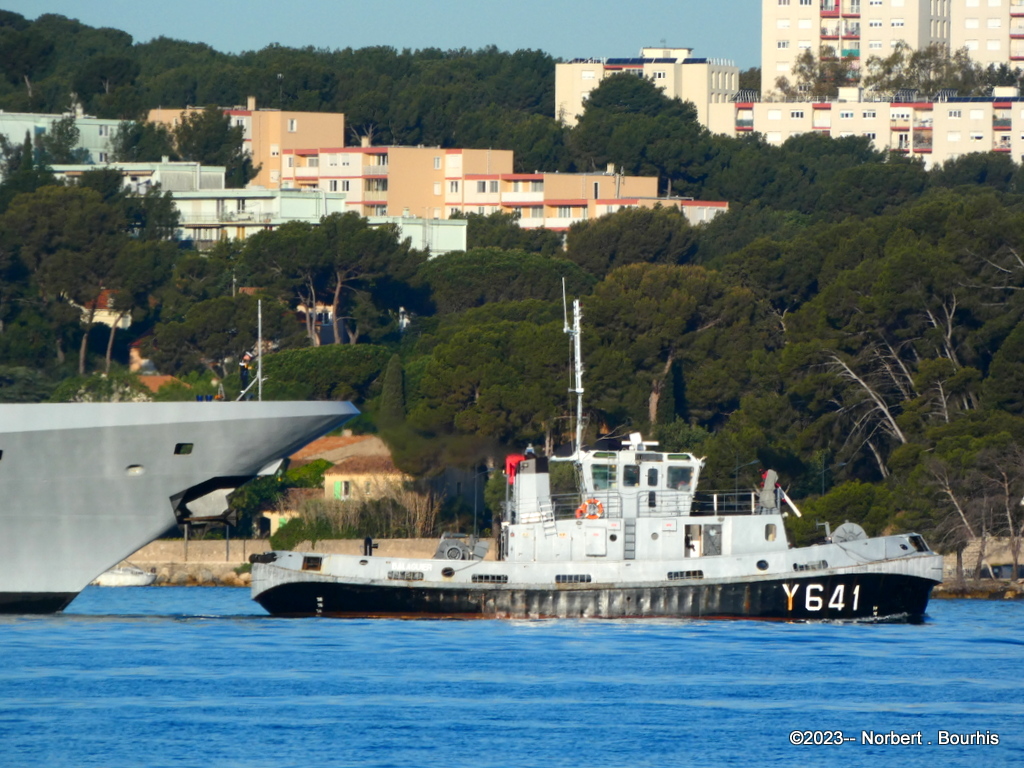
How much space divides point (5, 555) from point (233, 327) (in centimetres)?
4310

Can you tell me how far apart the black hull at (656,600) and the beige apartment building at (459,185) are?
3238 inches

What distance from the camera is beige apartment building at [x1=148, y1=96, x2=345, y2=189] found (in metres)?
133

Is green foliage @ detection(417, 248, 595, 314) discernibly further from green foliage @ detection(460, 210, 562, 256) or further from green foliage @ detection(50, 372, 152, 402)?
green foliage @ detection(50, 372, 152, 402)

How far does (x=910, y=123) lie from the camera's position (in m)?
149

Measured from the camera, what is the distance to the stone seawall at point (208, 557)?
59344mm

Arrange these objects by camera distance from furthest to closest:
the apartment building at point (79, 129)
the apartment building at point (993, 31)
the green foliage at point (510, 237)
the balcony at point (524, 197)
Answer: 1. the apartment building at point (993, 31)
2. the balcony at point (524, 197)
3. the apartment building at point (79, 129)
4. the green foliage at point (510, 237)

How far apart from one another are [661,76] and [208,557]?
104 meters

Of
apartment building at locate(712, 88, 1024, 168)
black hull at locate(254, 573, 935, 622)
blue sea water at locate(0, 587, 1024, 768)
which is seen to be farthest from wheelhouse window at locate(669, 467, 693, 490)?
apartment building at locate(712, 88, 1024, 168)

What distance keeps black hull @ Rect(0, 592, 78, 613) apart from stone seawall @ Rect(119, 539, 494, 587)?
21740 millimetres

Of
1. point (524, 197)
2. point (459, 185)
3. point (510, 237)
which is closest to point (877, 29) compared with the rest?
point (524, 197)

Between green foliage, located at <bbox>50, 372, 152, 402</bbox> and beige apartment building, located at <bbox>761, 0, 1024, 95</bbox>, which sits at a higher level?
beige apartment building, located at <bbox>761, 0, 1024, 95</bbox>

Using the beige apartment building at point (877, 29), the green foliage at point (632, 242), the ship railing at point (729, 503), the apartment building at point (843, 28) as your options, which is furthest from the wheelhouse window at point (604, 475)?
the beige apartment building at point (877, 29)

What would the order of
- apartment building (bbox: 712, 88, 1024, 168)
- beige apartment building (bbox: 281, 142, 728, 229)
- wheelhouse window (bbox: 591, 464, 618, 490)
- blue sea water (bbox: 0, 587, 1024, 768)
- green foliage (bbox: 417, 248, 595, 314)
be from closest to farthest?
blue sea water (bbox: 0, 587, 1024, 768)
wheelhouse window (bbox: 591, 464, 618, 490)
green foliage (bbox: 417, 248, 595, 314)
beige apartment building (bbox: 281, 142, 728, 229)
apartment building (bbox: 712, 88, 1024, 168)

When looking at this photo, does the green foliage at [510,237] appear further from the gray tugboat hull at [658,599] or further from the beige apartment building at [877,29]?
the gray tugboat hull at [658,599]
